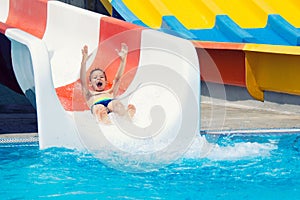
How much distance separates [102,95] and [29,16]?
172cm

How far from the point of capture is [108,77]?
17.9ft

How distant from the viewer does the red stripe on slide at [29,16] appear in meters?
6.12

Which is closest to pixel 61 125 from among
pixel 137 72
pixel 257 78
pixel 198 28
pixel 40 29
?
pixel 137 72

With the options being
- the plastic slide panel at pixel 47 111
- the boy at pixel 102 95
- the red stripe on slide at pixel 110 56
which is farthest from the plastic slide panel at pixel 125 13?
the plastic slide panel at pixel 47 111

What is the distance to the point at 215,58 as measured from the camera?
6.98 m

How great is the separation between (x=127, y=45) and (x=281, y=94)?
76.2 inches

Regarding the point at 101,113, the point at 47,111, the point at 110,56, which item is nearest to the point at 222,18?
the point at 110,56

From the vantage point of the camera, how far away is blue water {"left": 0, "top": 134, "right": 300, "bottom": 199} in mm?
3572

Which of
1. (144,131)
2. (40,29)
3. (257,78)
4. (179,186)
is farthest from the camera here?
(257,78)

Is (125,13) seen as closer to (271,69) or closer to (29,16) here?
(29,16)

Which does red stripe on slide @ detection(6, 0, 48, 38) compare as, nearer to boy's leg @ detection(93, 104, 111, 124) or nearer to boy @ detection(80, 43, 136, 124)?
boy @ detection(80, 43, 136, 124)

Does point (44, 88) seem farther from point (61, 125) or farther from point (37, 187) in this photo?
point (37, 187)

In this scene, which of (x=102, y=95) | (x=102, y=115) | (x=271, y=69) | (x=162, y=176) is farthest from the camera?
(x=271, y=69)

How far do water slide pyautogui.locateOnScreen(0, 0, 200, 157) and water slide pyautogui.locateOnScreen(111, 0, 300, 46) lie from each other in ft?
4.98
